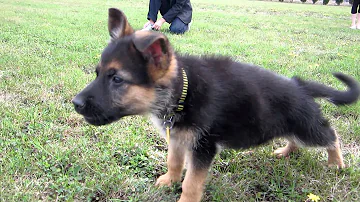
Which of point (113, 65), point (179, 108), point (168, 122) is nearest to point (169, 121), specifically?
point (168, 122)

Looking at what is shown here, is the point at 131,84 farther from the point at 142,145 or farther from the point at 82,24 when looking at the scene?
the point at 82,24

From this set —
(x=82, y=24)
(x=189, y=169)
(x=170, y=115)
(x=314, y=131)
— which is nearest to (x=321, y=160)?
(x=314, y=131)

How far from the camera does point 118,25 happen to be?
280 cm

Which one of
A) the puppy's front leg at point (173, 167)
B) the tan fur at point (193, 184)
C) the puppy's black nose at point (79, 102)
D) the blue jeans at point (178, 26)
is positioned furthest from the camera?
the blue jeans at point (178, 26)

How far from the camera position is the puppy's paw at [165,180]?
289 centimetres

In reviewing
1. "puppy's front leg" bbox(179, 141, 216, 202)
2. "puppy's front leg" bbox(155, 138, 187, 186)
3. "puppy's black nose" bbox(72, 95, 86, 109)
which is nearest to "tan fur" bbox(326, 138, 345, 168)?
"puppy's front leg" bbox(179, 141, 216, 202)

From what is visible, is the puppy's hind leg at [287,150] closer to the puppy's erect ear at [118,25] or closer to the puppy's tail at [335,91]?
the puppy's tail at [335,91]

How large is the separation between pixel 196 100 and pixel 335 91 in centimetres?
160

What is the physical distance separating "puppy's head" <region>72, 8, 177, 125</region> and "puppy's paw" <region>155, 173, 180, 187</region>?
31.9 inches

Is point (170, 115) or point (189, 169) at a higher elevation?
point (170, 115)

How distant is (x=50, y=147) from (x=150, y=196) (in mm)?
1187

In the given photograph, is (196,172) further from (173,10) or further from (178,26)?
(173,10)

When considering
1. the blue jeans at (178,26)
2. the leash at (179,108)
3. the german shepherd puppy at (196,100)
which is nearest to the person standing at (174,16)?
the blue jeans at (178,26)

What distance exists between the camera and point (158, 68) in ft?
7.96
